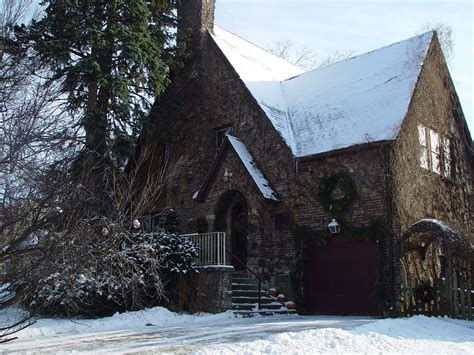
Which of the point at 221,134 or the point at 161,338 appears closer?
the point at 161,338

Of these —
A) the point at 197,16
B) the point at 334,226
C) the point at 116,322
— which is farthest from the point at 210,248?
the point at 197,16

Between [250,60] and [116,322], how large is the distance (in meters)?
13.4

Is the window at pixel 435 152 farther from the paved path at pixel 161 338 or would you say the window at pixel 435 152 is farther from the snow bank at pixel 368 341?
the paved path at pixel 161 338

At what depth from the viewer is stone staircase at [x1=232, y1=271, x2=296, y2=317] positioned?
51.2 ft

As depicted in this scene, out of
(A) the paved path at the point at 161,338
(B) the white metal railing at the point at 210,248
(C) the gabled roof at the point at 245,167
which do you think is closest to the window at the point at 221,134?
(C) the gabled roof at the point at 245,167

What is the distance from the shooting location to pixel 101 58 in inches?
705

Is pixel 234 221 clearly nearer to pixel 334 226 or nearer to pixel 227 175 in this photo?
pixel 227 175

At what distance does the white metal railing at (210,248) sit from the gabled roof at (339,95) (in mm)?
3640

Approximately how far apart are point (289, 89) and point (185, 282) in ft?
32.7

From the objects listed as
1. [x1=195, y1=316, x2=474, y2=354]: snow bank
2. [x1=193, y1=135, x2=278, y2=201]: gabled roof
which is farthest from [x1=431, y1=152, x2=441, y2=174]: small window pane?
[x1=195, y1=316, x2=474, y2=354]: snow bank

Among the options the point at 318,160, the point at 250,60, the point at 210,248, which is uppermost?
the point at 250,60

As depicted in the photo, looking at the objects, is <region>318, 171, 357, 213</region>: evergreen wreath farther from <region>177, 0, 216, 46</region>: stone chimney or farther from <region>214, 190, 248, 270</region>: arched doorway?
<region>177, 0, 216, 46</region>: stone chimney

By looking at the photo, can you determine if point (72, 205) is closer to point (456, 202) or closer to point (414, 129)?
point (414, 129)

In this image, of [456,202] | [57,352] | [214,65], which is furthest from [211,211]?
[57,352]
